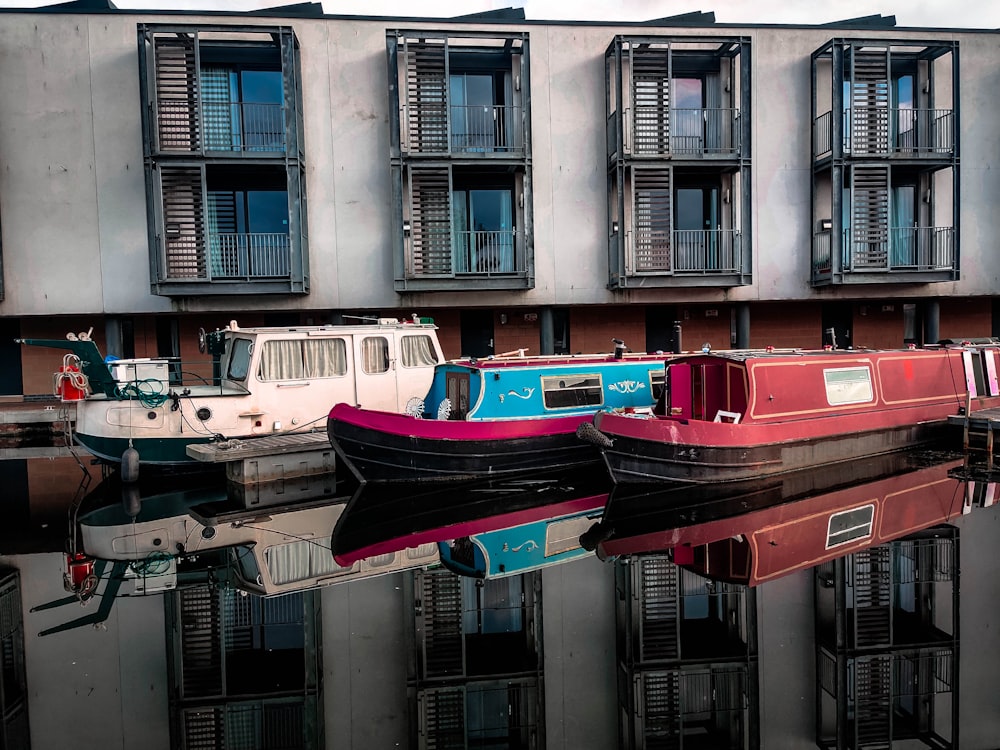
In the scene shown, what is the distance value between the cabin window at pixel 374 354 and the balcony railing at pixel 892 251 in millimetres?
12054

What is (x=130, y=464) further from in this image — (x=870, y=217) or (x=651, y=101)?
(x=870, y=217)

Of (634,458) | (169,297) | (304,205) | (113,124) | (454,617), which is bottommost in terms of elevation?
(454,617)

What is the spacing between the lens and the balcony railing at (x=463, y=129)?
1877 cm

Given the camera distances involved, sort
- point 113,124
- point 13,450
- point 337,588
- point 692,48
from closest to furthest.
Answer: point 337,588 → point 13,450 → point 113,124 → point 692,48

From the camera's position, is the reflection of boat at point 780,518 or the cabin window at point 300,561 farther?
the reflection of boat at point 780,518

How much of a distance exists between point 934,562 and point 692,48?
1549 cm

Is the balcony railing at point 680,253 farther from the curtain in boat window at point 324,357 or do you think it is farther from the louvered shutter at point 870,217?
the curtain in boat window at point 324,357

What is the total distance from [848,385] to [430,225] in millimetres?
10364

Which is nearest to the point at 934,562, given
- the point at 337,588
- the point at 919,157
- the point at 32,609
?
the point at 337,588

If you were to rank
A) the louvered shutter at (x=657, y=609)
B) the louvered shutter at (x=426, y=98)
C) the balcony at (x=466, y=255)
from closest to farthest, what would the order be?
the louvered shutter at (x=657, y=609) < the louvered shutter at (x=426, y=98) < the balcony at (x=466, y=255)

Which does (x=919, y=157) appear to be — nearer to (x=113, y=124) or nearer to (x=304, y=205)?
(x=304, y=205)

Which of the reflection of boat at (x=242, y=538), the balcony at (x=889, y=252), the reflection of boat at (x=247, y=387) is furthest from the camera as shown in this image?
the balcony at (x=889, y=252)

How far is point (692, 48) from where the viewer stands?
20188 millimetres

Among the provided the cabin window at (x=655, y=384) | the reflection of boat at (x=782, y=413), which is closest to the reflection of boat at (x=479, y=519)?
the reflection of boat at (x=782, y=413)
